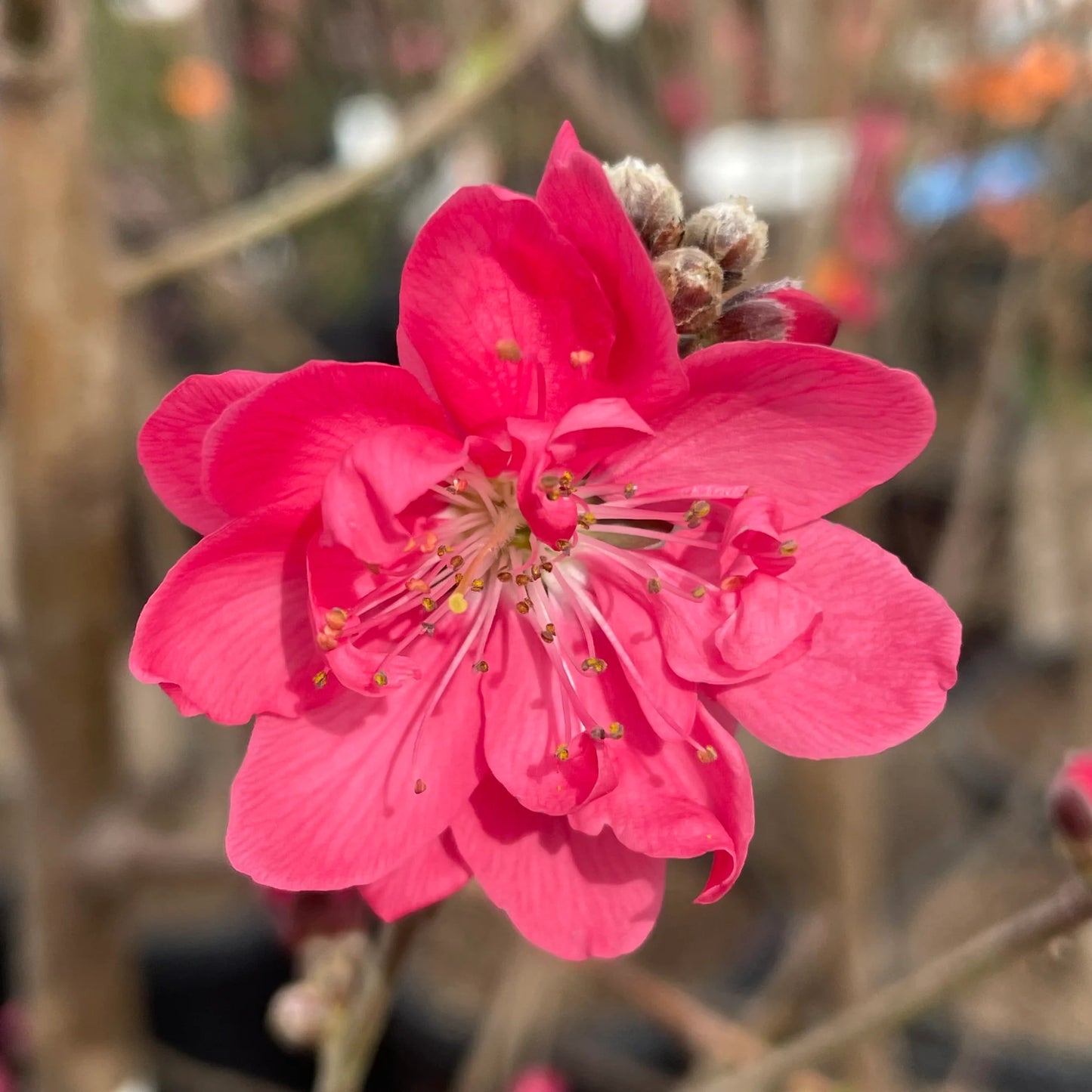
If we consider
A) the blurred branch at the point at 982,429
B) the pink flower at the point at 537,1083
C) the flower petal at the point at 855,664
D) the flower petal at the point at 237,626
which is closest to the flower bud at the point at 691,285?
the flower petal at the point at 855,664

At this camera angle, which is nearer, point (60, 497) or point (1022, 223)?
point (60, 497)

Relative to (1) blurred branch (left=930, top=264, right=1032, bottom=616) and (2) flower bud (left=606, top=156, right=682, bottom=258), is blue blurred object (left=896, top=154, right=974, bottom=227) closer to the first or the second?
(1) blurred branch (left=930, top=264, right=1032, bottom=616)

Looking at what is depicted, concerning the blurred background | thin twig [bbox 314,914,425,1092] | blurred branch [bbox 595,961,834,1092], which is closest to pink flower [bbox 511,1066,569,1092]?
the blurred background

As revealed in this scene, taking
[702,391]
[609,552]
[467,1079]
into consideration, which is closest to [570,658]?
[609,552]

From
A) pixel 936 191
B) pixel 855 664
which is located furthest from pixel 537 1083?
pixel 936 191

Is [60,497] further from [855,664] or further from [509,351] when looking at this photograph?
[855,664]

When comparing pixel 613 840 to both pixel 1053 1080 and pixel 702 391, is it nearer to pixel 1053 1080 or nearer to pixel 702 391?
pixel 702 391
